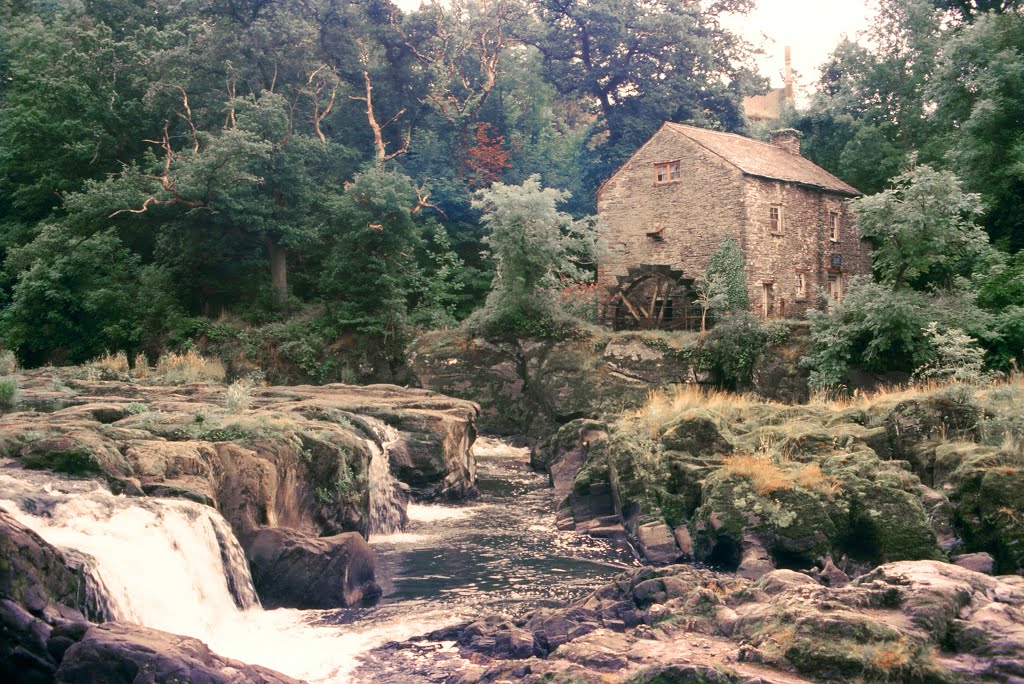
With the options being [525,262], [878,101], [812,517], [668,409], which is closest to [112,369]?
[525,262]

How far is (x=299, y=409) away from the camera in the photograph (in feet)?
62.8

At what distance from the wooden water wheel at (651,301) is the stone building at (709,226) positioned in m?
0.04

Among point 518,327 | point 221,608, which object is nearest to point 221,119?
point 518,327

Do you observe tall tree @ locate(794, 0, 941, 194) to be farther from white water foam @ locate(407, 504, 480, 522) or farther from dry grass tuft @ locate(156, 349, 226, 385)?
white water foam @ locate(407, 504, 480, 522)

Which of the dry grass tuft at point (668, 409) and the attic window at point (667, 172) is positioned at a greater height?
the attic window at point (667, 172)

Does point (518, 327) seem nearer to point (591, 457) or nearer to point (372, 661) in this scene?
point (591, 457)

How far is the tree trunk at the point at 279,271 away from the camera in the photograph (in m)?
36.5

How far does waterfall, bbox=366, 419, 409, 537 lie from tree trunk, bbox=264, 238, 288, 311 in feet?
56.4

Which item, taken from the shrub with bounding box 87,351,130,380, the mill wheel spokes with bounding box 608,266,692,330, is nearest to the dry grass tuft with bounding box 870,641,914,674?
the shrub with bounding box 87,351,130,380

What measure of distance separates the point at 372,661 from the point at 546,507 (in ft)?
32.9

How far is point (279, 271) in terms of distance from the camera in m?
36.8

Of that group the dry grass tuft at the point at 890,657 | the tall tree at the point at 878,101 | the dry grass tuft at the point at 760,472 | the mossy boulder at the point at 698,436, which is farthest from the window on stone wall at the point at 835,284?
the dry grass tuft at the point at 890,657

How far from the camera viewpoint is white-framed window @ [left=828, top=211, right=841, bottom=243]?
38.2 m

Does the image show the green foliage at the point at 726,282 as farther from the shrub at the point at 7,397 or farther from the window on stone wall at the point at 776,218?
the shrub at the point at 7,397
